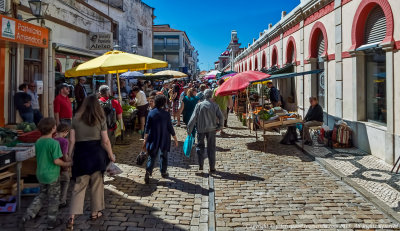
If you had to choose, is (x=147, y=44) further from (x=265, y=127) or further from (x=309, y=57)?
(x=265, y=127)

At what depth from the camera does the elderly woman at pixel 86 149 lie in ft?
14.3

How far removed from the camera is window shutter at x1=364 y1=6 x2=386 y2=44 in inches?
328

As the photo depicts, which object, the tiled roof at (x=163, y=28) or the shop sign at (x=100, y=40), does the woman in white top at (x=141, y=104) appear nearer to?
the shop sign at (x=100, y=40)

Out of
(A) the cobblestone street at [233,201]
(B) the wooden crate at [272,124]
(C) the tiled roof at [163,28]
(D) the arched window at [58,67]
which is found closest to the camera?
(A) the cobblestone street at [233,201]

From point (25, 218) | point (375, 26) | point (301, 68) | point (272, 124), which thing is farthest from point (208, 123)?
point (301, 68)

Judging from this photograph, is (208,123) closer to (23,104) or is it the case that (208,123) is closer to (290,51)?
(23,104)

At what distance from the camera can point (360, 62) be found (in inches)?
360

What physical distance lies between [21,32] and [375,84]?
8.47m

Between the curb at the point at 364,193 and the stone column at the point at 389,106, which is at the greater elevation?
the stone column at the point at 389,106

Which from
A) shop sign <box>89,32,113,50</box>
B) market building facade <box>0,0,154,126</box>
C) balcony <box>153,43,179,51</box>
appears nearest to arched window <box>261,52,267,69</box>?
market building facade <box>0,0,154,126</box>

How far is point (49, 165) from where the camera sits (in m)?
4.34

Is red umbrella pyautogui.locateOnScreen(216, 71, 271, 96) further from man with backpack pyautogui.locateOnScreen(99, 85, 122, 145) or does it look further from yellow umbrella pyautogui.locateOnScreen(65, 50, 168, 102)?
man with backpack pyautogui.locateOnScreen(99, 85, 122, 145)

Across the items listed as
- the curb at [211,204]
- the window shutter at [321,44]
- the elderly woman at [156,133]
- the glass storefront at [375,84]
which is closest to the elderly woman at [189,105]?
the curb at [211,204]

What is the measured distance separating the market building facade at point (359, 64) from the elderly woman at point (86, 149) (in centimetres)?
635
